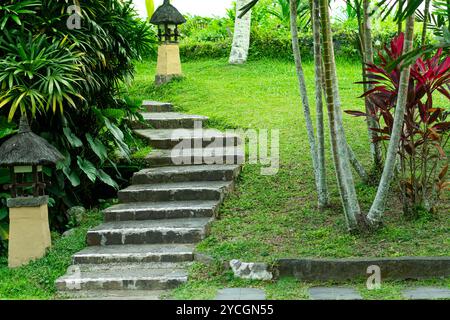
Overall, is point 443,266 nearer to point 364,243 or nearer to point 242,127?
point 364,243

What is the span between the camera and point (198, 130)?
9.79m

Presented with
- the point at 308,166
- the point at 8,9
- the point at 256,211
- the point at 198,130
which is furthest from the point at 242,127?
the point at 8,9

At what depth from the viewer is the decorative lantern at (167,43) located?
40.9 feet

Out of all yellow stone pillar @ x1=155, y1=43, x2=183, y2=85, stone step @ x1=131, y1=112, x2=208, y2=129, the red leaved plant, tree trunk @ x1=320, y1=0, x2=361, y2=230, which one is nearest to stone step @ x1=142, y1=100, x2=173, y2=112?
stone step @ x1=131, y1=112, x2=208, y2=129

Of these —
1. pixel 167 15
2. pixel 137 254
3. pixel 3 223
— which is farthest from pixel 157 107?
pixel 137 254

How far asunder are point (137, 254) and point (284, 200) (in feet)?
Answer: 5.56

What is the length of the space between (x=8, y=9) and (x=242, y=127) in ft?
10.9

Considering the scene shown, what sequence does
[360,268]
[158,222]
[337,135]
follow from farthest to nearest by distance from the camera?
[158,222]
[337,135]
[360,268]

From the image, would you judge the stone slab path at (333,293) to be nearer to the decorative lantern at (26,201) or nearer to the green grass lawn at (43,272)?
the green grass lawn at (43,272)

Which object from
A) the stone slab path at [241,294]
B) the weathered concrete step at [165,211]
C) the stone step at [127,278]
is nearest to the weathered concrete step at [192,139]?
the weathered concrete step at [165,211]

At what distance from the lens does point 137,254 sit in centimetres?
674

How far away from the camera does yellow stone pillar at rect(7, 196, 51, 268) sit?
696 centimetres

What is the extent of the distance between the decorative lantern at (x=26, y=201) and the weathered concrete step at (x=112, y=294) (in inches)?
34.1

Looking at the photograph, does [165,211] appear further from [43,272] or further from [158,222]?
[43,272]
